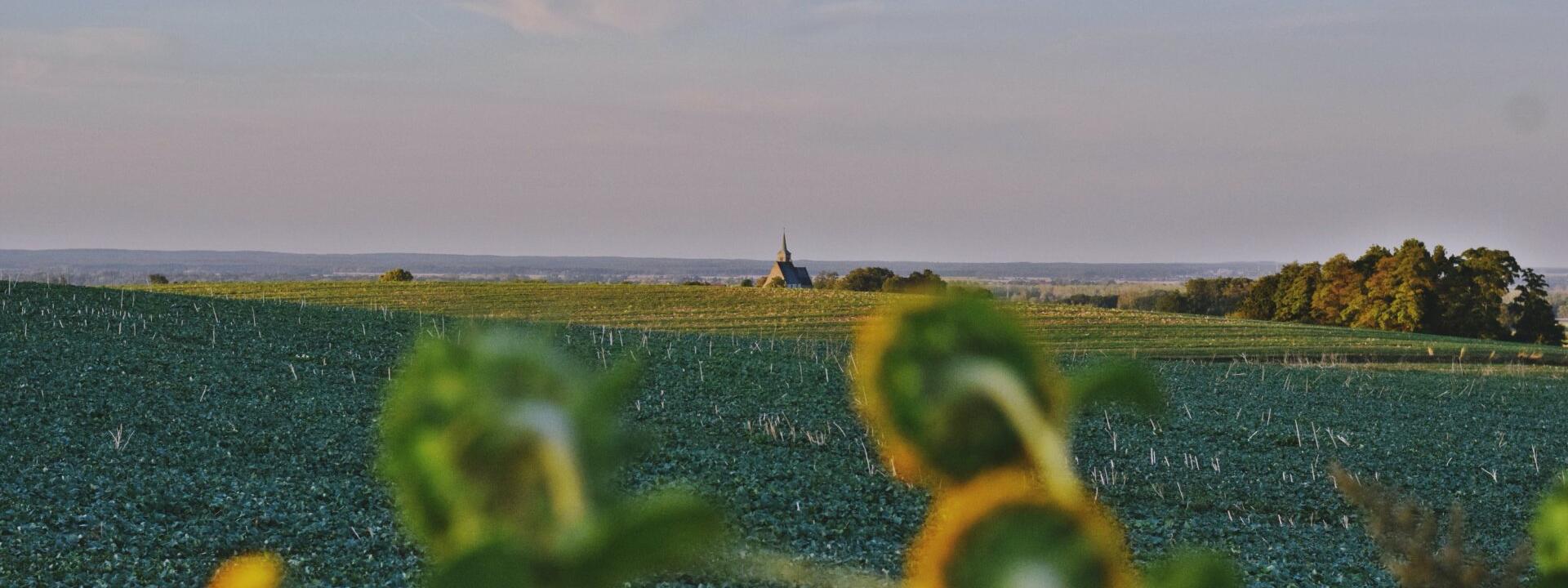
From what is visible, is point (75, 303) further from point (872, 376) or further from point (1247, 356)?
point (1247, 356)

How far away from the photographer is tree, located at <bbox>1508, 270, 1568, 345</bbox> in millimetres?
45125

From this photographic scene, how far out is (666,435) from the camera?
11758 millimetres

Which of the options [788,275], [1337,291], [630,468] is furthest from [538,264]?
[630,468]

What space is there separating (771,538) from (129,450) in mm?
5584

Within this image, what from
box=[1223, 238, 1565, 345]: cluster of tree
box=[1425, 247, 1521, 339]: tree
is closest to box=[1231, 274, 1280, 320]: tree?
box=[1223, 238, 1565, 345]: cluster of tree

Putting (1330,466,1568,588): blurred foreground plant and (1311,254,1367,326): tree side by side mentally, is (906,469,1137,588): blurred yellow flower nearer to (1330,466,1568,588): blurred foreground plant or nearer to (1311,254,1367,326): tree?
(1330,466,1568,588): blurred foreground plant

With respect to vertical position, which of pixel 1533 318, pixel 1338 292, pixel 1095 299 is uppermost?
pixel 1338 292

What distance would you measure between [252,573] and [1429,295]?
47.6 meters

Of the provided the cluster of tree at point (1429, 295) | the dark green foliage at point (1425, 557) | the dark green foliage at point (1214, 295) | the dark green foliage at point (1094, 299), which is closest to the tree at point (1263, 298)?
the cluster of tree at point (1429, 295)

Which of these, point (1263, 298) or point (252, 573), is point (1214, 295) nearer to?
point (1263, 298)

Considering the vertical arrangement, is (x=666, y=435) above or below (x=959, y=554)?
below

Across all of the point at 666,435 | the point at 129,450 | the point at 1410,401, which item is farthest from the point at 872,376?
the point at 1410,401

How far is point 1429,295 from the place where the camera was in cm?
4156

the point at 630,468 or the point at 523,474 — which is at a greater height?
the point at 523,474
